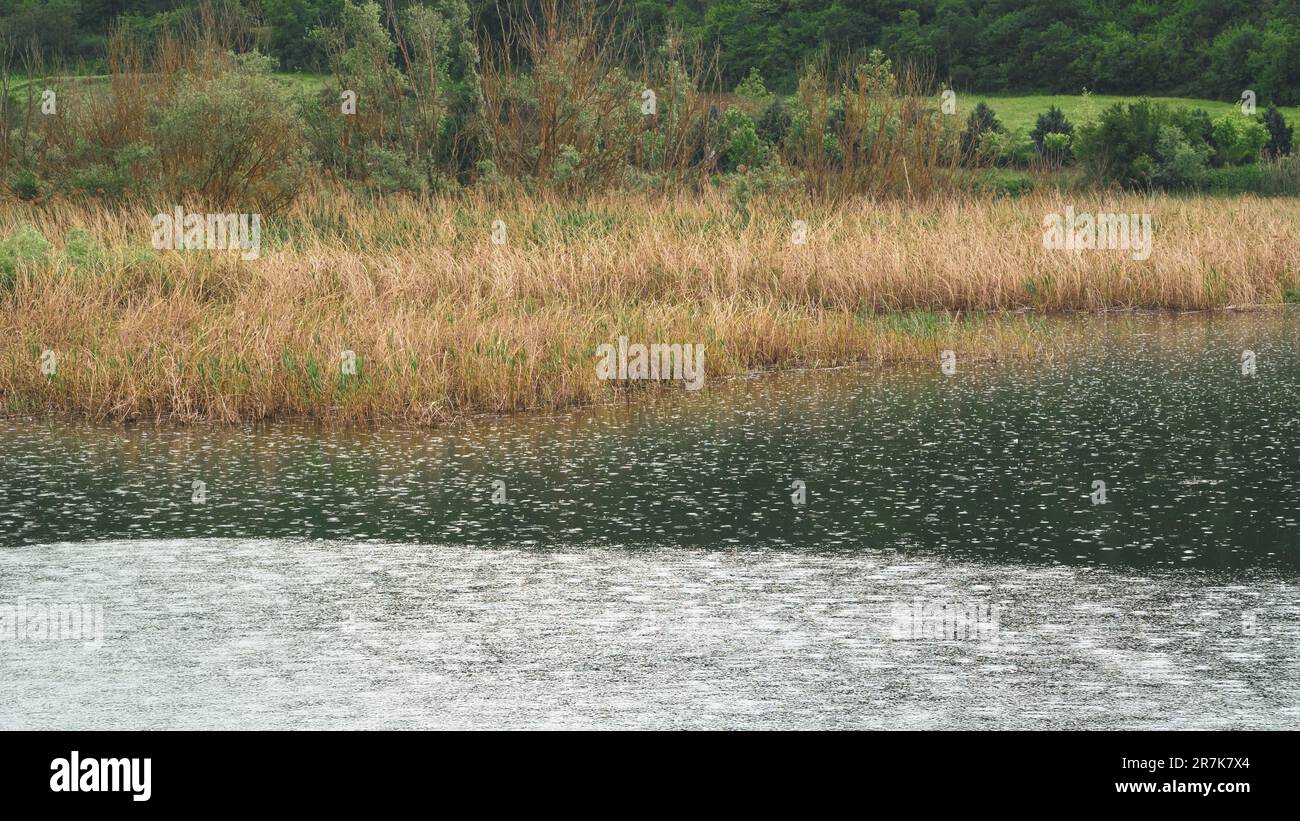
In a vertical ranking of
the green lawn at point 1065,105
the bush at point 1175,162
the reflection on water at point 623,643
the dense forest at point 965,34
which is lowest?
the reflection on water at point 623,643

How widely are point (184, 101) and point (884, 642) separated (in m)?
13.0

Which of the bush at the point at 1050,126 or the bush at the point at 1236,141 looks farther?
the bush at the point at 1050,126

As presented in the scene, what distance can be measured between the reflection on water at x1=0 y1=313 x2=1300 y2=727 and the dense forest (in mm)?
29946

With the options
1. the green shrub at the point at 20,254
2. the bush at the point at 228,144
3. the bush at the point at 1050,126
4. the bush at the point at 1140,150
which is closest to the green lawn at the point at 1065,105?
the bush at the point at 1050,126

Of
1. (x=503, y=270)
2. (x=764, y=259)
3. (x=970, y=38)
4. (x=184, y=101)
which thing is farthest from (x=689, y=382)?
(x=970, y=38)

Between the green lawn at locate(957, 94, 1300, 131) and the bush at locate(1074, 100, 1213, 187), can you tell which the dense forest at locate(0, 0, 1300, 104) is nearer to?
the green lawn at locate(957, 94, 1300, 131)

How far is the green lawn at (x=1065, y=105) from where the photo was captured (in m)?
35.2

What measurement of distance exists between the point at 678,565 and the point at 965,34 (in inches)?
1549

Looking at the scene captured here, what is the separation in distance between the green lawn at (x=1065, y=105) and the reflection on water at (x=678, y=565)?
1047 inches

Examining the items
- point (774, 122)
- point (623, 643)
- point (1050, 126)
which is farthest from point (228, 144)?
point (1050, 126)

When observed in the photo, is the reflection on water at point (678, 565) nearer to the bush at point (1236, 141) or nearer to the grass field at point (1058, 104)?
the bush at point (1236, 141)

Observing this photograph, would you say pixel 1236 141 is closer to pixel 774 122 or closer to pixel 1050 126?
pixel 1050 126

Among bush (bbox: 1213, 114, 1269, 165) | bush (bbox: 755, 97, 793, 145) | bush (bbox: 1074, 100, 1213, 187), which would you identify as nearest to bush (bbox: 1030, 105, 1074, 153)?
bush (bbox: 1213, 114, 1269, 165)

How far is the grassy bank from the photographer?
9.51 metres
